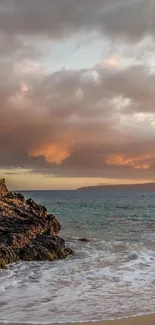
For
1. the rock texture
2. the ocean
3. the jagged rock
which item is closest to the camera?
the ocean

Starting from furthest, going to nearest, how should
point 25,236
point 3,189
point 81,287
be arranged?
point 3,189, point 25,236, point 81,287

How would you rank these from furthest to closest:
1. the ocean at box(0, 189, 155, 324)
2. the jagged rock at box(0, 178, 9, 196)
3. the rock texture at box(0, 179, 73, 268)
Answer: the jagged rock at box(0, 178, 9, 196)
the rock texture at box(0, 179, 73, 268)
the ocean at box(0, 189, 155, 324)

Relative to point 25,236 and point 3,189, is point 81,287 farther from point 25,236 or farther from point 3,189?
point 3,189

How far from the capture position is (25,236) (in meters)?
20.5

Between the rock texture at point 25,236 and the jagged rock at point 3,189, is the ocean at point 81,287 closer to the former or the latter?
the rock texture at point 25,236

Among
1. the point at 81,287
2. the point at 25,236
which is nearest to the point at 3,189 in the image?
the point at 25,236

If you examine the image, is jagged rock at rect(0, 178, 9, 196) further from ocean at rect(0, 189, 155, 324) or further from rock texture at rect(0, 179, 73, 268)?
ocean at rect(0, 189, 155, 324)

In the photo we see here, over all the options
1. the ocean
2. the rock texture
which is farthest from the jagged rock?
the ocean

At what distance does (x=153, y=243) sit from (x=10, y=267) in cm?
1186

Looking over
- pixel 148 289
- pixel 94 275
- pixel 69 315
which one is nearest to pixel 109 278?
pixel 94 275

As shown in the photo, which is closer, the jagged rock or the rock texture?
the rock texture

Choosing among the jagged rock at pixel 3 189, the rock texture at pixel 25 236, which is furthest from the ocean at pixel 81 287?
the jagged rock at pixel 3 189

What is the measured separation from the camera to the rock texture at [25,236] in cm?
1902

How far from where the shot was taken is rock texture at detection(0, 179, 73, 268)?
1902 centimetres
